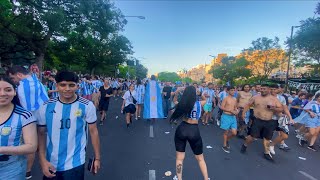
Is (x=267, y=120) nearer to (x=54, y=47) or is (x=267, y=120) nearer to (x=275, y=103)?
(x=275, y=103)

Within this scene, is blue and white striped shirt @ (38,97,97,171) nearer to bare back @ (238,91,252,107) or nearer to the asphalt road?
the asphalt road

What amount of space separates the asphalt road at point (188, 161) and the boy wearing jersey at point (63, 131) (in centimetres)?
231

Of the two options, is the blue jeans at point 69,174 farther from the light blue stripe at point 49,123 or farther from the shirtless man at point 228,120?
the shirtless man at point 228,120

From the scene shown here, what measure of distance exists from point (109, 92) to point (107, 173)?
581 centimetres

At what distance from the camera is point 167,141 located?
26.8 ft

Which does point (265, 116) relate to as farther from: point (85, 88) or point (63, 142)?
point (85, 88)

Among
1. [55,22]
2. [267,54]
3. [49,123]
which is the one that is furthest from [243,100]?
[267,54]

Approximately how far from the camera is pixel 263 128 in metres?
6.91

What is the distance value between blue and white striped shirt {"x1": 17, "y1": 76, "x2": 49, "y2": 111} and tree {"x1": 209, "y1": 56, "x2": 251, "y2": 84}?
50.1 metres

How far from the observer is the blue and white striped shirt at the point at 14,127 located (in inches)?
90.7

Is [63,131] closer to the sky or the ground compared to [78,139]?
closer to the sky

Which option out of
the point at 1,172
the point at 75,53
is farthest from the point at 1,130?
the point at 75,53

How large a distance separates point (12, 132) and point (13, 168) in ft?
1.17

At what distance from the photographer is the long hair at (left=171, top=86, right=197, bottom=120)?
465cm
